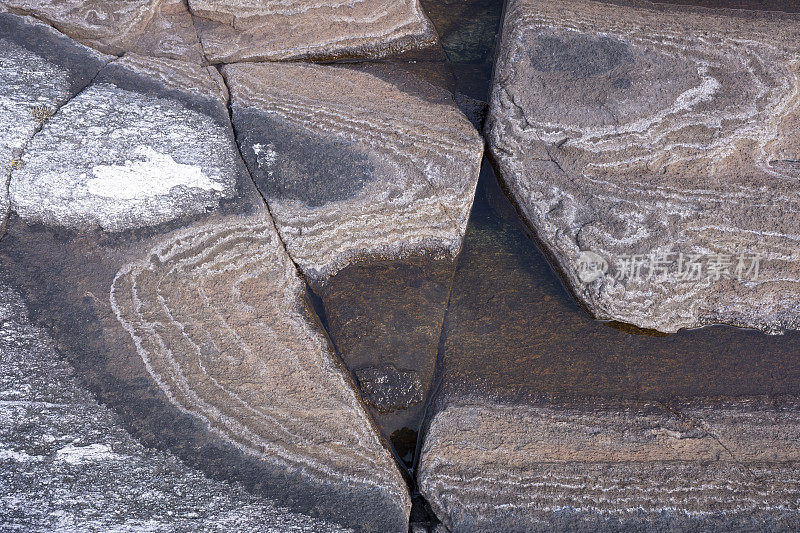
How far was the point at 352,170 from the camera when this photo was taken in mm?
2127

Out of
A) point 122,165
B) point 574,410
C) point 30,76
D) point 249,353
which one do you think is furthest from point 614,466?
point 30,76

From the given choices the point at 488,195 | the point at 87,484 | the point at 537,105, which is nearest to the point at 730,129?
the point at 537,105

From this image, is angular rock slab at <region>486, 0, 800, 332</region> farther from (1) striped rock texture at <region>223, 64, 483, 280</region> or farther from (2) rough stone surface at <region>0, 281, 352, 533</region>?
(2) rough stone surface at <region>0, 281, 352, 533</region>

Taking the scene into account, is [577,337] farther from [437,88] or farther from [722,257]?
[437,88]

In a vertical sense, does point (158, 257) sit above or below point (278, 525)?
above

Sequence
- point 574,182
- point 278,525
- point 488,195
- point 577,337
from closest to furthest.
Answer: point 278,525, point 577,337, point 574,182, point 488,195

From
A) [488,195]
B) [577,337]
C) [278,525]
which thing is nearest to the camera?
[278,525]

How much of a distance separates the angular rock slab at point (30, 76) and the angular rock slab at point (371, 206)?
1.97ft

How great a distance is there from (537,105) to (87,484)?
1.90 meters

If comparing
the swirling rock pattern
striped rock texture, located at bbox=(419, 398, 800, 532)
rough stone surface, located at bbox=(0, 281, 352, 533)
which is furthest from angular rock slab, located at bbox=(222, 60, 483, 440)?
rough stone surface, located at bbox=(0, 281, 352, 533)

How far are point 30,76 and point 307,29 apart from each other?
1.14 meters

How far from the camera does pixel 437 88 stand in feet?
8.58

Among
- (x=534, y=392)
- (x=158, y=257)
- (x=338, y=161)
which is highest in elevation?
(x=338, y=161)

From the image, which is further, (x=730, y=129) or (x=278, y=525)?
(x=730, y=129)
